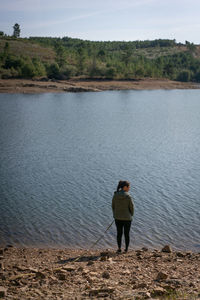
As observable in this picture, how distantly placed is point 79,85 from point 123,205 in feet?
270

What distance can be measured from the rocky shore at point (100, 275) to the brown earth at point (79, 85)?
233 ft

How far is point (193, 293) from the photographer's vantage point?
23.1 feet

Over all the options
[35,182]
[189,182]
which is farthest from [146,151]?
[35,182]

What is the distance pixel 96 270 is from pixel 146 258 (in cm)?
176

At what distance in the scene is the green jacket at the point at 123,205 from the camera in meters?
9.75

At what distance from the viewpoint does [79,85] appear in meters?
90.2

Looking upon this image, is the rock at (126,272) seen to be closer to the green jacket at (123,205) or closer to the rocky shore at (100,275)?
the rocky shore at (100,275)

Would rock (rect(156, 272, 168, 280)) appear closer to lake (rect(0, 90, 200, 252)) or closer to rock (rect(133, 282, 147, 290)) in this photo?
rock (rect(133, 282, 147, 290))

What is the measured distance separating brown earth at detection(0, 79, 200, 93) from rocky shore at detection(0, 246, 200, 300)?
233 feet

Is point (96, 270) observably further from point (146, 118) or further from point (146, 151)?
point (146, 118)

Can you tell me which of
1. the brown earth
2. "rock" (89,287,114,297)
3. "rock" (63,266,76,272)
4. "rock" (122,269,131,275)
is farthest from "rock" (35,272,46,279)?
the brown earth

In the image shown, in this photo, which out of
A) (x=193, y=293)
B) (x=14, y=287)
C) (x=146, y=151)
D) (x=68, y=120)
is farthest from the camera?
(x=68, y=120)

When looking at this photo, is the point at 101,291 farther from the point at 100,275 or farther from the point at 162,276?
the point at 162,276

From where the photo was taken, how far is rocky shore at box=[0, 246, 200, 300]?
23.5 feet
